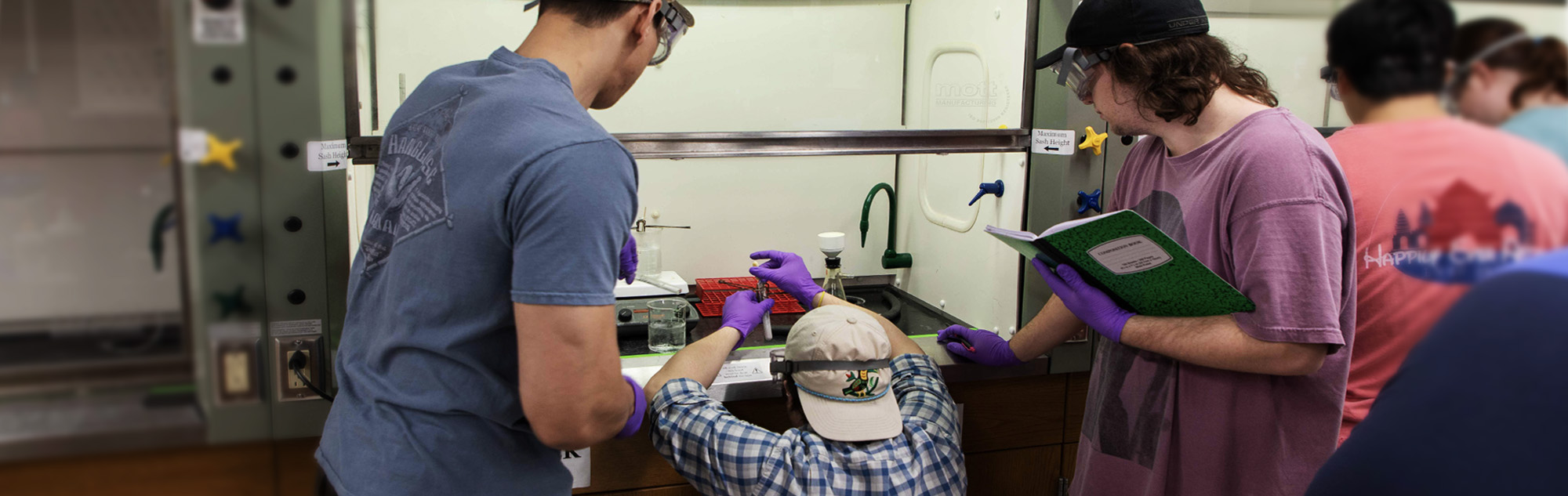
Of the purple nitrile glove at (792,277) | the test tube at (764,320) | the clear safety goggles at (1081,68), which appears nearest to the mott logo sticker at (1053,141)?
the clear safety goggles at (1081,68)

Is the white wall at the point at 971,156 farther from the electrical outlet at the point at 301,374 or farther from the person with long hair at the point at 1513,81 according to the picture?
the person with long hair at the point at 1513,81

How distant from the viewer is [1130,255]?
1.22 meters

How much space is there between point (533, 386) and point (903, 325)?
1328mm

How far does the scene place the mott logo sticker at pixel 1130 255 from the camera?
1.17 meters

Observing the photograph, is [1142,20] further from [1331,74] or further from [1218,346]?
[1331,74]

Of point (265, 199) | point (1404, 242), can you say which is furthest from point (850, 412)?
point (1404, 242)

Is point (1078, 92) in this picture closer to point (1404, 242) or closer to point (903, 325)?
point (903, 325)

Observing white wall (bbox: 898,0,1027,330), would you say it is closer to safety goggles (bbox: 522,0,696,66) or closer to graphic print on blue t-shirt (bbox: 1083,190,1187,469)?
graphic print on blue t-shirt (bbox: 1083,190,1187,469)

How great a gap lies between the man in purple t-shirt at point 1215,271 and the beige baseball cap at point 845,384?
33 cm

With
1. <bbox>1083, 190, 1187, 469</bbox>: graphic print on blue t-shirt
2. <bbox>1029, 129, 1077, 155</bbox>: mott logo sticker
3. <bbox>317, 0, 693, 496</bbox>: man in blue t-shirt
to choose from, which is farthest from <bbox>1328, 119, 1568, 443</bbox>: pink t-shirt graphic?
<bbox>1029, 129, 1077, 155</bbox>: mott logo sticker

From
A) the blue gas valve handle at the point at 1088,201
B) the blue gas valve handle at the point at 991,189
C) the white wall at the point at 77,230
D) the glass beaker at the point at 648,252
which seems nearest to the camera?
the white wall at the point at 77,230

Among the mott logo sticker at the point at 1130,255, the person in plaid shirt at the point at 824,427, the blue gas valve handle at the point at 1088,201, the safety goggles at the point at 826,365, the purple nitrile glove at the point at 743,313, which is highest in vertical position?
the blue gas valve handle at the point at 1088,201

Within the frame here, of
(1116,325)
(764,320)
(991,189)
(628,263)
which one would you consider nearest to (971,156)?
(991,189)

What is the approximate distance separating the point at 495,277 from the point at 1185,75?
0.99 m
